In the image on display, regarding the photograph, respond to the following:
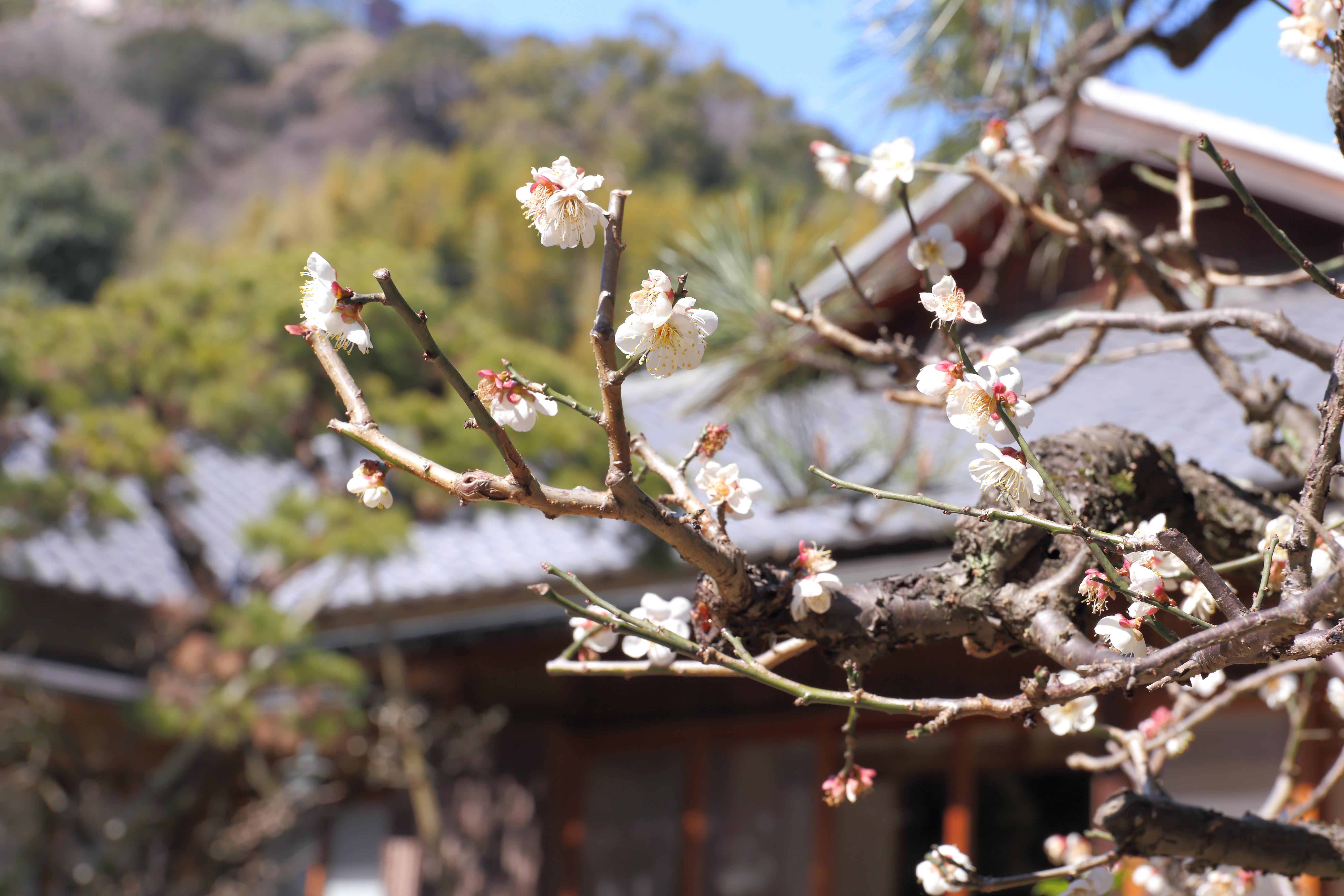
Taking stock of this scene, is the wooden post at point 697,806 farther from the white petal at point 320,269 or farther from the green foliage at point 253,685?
the white petal at point 320,269

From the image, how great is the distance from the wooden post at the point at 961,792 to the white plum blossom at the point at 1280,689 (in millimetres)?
1437

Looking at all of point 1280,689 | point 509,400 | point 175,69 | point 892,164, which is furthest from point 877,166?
point 175,69

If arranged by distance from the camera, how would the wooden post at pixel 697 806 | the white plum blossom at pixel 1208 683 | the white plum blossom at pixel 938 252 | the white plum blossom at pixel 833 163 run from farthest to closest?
1. the wooden post at pixel 697 806
2. the white plum blossom at pixel 833 163
3. the white plum blossom at pixel 938 252
4. the white plum blossom at pixel 1208 683

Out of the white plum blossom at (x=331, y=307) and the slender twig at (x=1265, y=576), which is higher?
the white plum blossom at (x=331, y=307)

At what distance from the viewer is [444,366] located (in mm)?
940

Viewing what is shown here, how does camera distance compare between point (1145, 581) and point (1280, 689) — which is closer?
point (1145, 581)

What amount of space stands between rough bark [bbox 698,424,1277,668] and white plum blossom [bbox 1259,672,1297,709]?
2.48 feet

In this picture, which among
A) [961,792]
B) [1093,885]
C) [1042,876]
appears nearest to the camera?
[1042,876]

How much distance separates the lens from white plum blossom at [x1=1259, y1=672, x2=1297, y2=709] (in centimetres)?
210

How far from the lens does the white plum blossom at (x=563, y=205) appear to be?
1050mm

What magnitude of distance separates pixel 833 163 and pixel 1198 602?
1170 millimetres

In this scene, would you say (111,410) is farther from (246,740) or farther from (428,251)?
(428,251)

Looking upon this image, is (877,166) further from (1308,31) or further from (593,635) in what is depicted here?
(593,635)

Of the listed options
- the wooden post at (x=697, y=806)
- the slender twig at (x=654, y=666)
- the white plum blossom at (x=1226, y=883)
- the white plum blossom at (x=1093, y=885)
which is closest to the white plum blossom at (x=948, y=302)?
the slender twig at (x=654, y=666)
